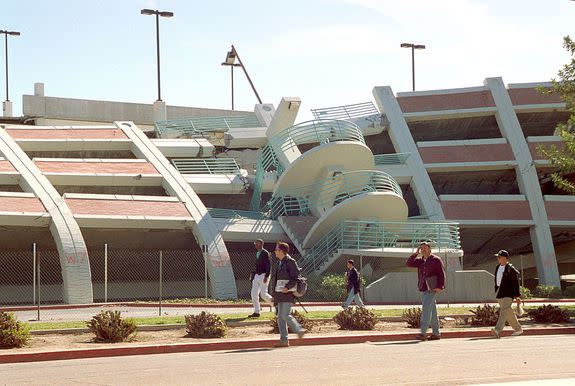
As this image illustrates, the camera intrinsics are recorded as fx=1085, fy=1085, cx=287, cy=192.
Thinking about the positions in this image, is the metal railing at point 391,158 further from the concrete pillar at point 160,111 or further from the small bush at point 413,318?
the small bush at point 413,318

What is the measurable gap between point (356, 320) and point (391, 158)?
30080mm

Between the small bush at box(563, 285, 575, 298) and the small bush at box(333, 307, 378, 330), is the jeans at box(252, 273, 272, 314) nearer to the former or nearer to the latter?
the small bush at box(333, 307, 378, 330)

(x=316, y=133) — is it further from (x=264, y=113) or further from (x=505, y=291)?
(x=505, y=291)

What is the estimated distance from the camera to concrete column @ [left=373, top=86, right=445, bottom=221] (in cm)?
5056

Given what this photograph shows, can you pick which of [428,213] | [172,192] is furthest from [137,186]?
[428,213]

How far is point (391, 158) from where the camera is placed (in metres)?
51.9

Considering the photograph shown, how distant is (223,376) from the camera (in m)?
14.3

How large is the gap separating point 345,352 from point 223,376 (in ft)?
13.6

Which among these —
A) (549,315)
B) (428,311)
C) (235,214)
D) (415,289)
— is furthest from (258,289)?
(235,214)

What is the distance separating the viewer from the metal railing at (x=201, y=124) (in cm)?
5428

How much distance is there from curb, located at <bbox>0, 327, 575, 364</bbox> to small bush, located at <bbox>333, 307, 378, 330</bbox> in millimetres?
1239

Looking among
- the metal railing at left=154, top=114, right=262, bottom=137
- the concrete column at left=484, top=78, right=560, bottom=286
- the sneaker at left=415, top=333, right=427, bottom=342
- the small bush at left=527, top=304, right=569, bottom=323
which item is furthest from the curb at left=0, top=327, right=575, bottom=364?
the metal railing at left=154, top=114, right=262, bottom=137

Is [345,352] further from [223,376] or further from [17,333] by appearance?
[17,333]

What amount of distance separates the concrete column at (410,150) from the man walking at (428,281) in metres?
29.6
